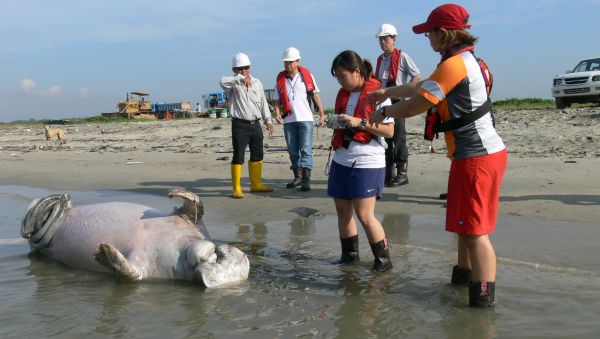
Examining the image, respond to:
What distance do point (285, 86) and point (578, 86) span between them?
1288 centimetres

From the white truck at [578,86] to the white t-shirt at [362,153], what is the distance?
51.8ft

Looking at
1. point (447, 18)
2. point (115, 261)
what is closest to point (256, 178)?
point (115, 261)

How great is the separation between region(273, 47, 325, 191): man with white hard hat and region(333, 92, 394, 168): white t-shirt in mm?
3948

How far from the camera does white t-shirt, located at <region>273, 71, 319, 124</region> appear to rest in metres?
8.81


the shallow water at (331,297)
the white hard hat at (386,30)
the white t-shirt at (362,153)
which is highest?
the white hard hat at (386,30)

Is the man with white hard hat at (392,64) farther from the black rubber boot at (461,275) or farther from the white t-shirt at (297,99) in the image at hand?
the black rubber boot at (461,275)

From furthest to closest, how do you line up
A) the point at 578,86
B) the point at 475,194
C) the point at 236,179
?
the point at 578,86, the point at 236,179, the point at 475,194

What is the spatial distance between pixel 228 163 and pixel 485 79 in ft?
29.0

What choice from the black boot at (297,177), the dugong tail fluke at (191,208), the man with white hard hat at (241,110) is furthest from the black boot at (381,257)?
the black boot at (297,177)

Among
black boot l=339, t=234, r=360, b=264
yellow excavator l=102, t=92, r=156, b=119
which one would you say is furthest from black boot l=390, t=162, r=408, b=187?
yellow excavator l=102, t=92, r=156, b=119

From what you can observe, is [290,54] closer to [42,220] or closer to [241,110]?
[241,110]

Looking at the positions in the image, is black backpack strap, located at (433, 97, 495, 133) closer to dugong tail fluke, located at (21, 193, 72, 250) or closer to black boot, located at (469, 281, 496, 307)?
black boot, located at (469, 281, 496, 307)

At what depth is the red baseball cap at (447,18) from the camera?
3.68 metres

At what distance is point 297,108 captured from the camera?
28.9 ft
